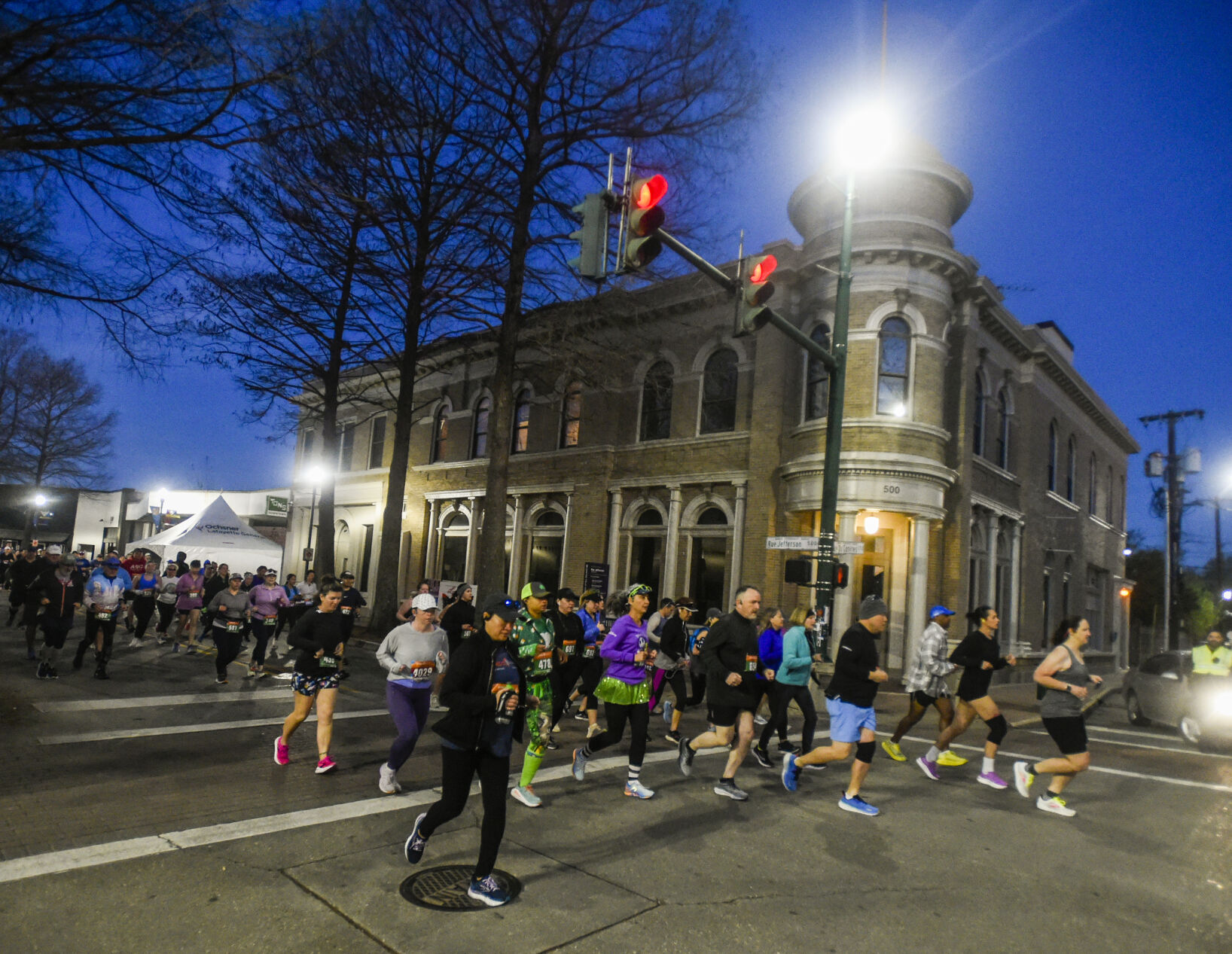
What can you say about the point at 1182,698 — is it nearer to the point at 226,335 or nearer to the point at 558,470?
the point at 558,470

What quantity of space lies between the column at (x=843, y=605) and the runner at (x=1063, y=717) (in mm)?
10275

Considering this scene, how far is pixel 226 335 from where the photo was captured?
66.3 ft

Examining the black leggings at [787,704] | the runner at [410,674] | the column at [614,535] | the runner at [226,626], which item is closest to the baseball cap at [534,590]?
the runner at [410,674]

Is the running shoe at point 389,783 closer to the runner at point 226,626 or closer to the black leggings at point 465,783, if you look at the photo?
the black leggings at point 465,783

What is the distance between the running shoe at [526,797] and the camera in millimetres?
6387

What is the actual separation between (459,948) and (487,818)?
74 centimetres

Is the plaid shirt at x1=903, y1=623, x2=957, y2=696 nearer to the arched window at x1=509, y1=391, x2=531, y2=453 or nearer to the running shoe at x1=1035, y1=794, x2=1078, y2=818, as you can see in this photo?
the running shoe at x1=1035, y1=794, x2=1078, y2=818

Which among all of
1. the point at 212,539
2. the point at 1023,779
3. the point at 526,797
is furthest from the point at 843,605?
the point at 212,539

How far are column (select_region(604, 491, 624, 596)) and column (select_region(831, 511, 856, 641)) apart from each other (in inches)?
277

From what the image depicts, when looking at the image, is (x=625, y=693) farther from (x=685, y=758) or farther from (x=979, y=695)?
(x=979, y=695)

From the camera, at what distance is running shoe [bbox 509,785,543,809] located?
Result: 639 cm

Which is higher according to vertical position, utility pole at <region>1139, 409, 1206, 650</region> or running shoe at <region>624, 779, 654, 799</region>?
utility pole at <region>1139, 409, 1206, 650</region>

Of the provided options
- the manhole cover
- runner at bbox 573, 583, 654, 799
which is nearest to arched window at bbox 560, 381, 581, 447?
runner at bbox 573, 583, 654, 799

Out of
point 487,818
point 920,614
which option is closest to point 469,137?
point 920,614
